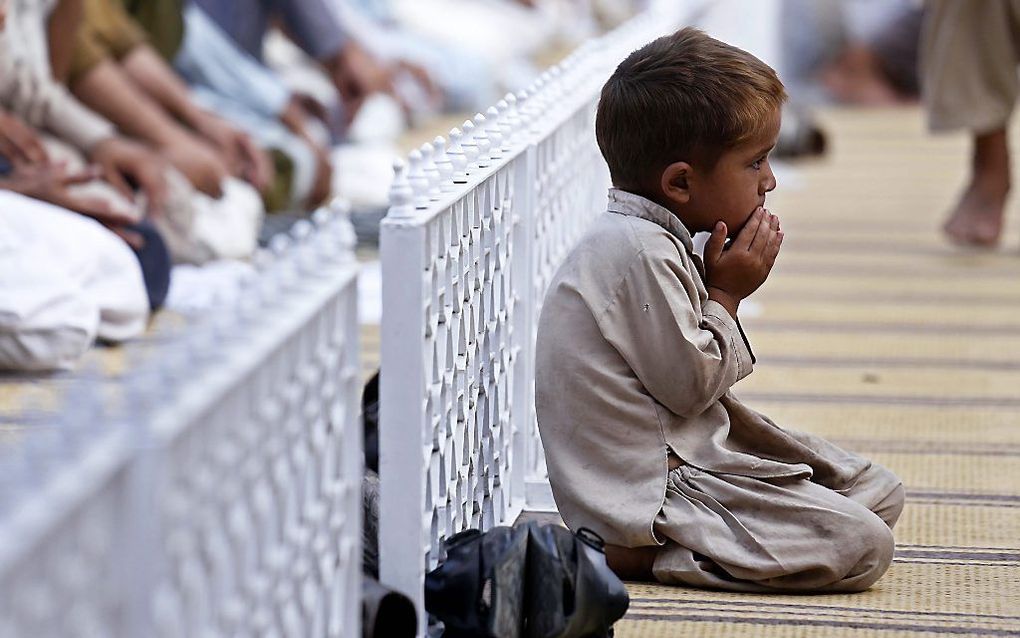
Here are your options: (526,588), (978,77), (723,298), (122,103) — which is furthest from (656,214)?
(978,77)

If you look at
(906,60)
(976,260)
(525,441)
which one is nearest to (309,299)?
(525,441)

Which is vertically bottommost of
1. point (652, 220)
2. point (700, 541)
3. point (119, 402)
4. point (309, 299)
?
point (700, 541)

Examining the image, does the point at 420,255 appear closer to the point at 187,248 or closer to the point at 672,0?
the point at 187,248

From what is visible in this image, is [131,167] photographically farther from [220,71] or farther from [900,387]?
[900,387]

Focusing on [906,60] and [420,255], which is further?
[906,60]

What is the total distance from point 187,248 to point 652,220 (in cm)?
294

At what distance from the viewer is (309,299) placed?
5.41 feet

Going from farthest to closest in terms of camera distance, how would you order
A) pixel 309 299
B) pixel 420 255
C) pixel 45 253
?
pixel 45 253, pixel 420 255, pixel 309 299

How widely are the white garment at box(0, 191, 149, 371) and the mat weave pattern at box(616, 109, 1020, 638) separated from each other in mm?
1545

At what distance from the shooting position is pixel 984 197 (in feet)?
19.3

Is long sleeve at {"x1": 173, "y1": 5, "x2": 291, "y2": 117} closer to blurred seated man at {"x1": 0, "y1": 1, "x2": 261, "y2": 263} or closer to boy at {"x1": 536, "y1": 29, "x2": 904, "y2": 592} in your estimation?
blurred seated man at {"x1": 0, "y1": 1, "x2": 261, "y2": 263}

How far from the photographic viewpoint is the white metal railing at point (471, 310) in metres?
2.07

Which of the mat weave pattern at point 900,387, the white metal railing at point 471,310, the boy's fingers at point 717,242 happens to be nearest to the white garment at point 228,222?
the mat weave pattern at point 900,387

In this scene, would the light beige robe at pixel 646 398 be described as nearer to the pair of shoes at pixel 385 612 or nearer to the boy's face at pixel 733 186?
the boy's face at pixel 733 186
